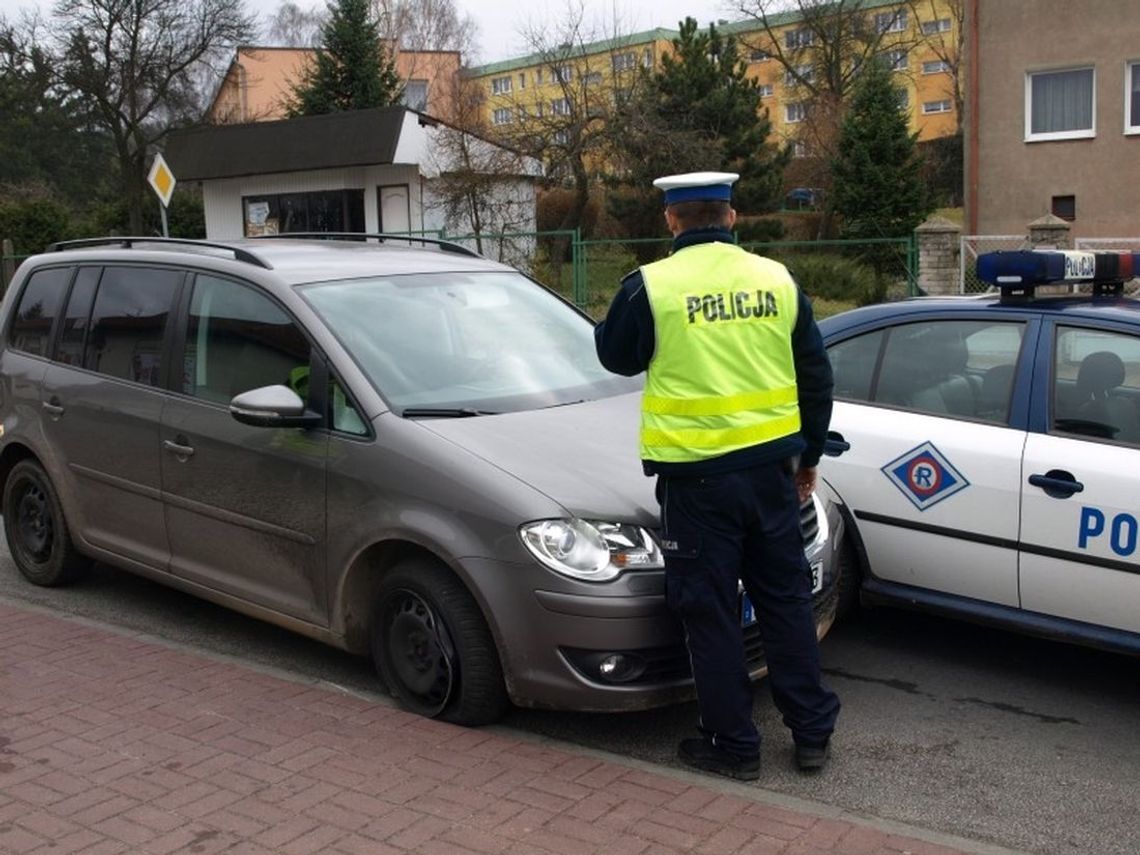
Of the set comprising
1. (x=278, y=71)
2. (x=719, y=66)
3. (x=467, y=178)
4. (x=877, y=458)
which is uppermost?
(x=278, y=71)

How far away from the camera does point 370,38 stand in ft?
131

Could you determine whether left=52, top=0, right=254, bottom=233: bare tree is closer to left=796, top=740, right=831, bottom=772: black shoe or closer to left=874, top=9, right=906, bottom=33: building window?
left=874, top=9, right=906, bottom=33: building window

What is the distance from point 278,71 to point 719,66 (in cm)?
3798

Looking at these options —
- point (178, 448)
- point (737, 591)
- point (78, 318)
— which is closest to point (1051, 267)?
point (737, 591)

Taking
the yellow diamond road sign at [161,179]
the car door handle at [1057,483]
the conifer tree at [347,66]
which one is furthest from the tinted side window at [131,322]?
the conifer tree at [347,66]

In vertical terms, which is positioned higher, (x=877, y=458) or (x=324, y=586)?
(x=877, y=458)

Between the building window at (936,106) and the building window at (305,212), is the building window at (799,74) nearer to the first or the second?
the building window at (936,106)

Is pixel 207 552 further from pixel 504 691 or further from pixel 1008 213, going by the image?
pixel 1008 213

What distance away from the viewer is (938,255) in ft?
59.1

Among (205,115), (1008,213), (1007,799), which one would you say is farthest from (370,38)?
(1007,799)

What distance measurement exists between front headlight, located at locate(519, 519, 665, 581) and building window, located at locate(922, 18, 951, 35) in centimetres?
5829

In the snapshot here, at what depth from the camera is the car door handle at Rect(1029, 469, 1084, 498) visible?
4.45 metres

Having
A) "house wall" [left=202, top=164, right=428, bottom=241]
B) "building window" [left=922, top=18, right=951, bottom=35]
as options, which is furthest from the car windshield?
"building window" [left=922, top=18, right=951, bottom=35]

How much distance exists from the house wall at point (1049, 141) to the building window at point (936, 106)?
50.2m
